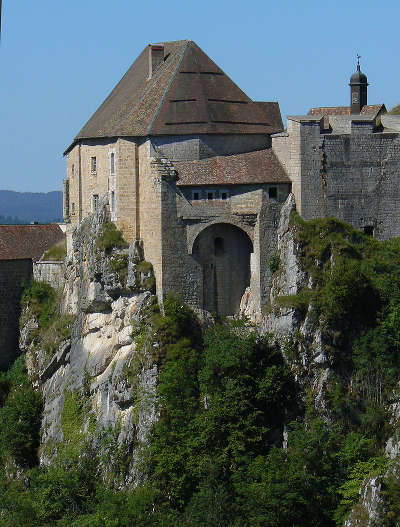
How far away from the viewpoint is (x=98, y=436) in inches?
2421

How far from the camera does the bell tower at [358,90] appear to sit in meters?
71.1

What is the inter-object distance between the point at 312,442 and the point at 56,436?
16122mm

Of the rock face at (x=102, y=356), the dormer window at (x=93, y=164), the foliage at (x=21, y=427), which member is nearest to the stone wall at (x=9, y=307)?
the rock face at (x=102, y=356)

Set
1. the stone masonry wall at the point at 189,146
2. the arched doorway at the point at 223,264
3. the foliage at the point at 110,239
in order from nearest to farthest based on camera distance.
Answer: the arched doorway at the point at 223,264
the stone masonry wall at the point at 189,146
the foliage at the point at 110,239

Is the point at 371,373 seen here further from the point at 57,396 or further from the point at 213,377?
the point at 57,396

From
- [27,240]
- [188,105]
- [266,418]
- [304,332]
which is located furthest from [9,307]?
[304,332]

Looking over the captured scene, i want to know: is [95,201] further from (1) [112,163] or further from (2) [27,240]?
(2) [27,240]

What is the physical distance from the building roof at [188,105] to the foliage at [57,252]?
32.9ft

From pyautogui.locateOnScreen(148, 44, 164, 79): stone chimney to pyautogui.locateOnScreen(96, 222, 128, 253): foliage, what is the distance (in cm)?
916

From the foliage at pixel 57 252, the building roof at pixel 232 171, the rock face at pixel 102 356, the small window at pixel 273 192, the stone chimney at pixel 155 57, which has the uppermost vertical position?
the stone chimney at pixel 155 57

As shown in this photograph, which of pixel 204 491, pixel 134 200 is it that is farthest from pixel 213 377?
pixel 134 200

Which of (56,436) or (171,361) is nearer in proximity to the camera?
(171,361)

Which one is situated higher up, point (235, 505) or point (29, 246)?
point (29, 246)

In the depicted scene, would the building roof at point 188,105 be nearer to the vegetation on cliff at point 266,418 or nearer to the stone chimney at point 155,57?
the stone chimney at point 155,57
